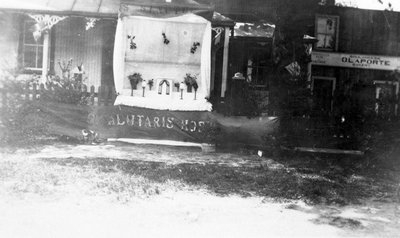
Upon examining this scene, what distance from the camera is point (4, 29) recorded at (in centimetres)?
1507

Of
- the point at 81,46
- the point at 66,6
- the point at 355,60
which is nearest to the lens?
the point at 66,6

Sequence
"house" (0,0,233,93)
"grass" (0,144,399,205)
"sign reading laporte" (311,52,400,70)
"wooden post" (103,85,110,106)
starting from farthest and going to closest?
"sign reading laporte" (311,52,400,70), "house" (0,0,233,93), "wooden post" (103,85,110,106), "grass" (0,144,399,205)

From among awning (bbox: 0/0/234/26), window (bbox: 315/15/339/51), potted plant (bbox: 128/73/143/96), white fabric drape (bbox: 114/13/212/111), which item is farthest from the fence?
window (bbox: 315/15/339/51)

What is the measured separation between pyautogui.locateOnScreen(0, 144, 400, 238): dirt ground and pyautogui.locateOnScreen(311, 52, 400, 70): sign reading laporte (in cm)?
1055

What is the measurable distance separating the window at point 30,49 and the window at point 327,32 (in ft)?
39.9

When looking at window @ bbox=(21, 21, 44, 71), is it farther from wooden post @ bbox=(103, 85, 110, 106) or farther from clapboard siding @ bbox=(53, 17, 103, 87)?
wooden post @ bbox=(103, 85, 110, 106)

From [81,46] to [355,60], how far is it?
1222cm

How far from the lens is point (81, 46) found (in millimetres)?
Result: 15164

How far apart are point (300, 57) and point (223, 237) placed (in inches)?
319

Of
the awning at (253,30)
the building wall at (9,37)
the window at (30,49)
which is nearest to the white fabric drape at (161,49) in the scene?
the awning at (253,30)

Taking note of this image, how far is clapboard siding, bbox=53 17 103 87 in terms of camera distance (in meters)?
15.1

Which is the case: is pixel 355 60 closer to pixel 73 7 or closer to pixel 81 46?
pixel 81 46

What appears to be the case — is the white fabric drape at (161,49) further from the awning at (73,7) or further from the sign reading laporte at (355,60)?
the sign reading laporte at (355,60)

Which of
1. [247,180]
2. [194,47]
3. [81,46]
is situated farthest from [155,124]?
[81,46]
